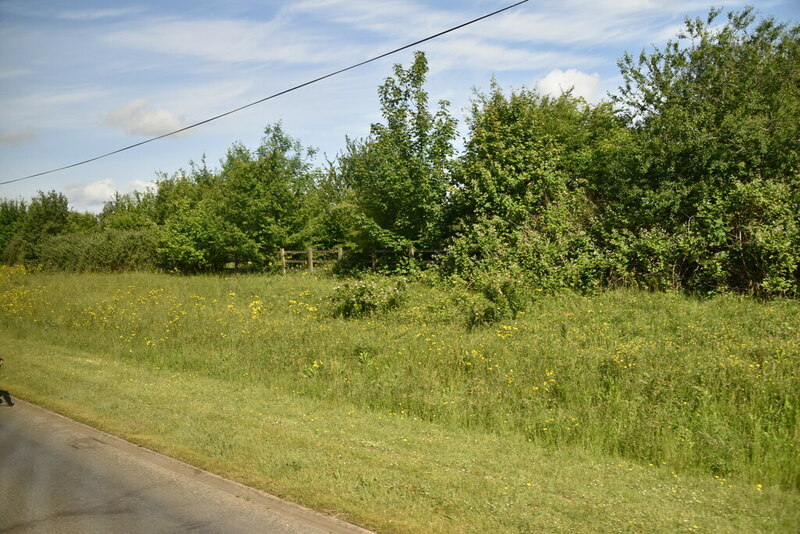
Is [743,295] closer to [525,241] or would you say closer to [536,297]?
[536,297]

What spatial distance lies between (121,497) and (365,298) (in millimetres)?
9374

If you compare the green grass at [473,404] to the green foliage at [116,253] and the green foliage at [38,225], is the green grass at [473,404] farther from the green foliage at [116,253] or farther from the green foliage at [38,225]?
the green foliage at [38,225]

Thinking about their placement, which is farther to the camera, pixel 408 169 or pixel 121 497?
pixel 408 169

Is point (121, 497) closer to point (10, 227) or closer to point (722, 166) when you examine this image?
point (722, 166)

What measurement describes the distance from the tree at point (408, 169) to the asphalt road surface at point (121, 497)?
15.8m

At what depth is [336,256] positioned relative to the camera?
1144 inches

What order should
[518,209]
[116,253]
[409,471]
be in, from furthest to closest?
[116,253]
[518,209]
[409,471]

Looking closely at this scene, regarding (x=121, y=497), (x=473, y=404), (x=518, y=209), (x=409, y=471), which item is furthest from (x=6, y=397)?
(x=518, y=209)

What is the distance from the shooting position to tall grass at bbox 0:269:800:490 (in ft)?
23.4

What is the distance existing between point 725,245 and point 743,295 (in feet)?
5.05

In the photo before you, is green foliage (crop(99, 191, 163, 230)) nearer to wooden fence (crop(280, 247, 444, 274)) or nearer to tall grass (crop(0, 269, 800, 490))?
wooden fence (crop(280, 247, 444, 274))

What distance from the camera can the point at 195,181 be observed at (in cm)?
4894

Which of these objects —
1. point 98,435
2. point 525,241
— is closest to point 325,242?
point 525,241

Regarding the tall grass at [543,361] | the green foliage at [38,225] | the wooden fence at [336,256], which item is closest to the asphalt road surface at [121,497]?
the tall grass at [543,361]
